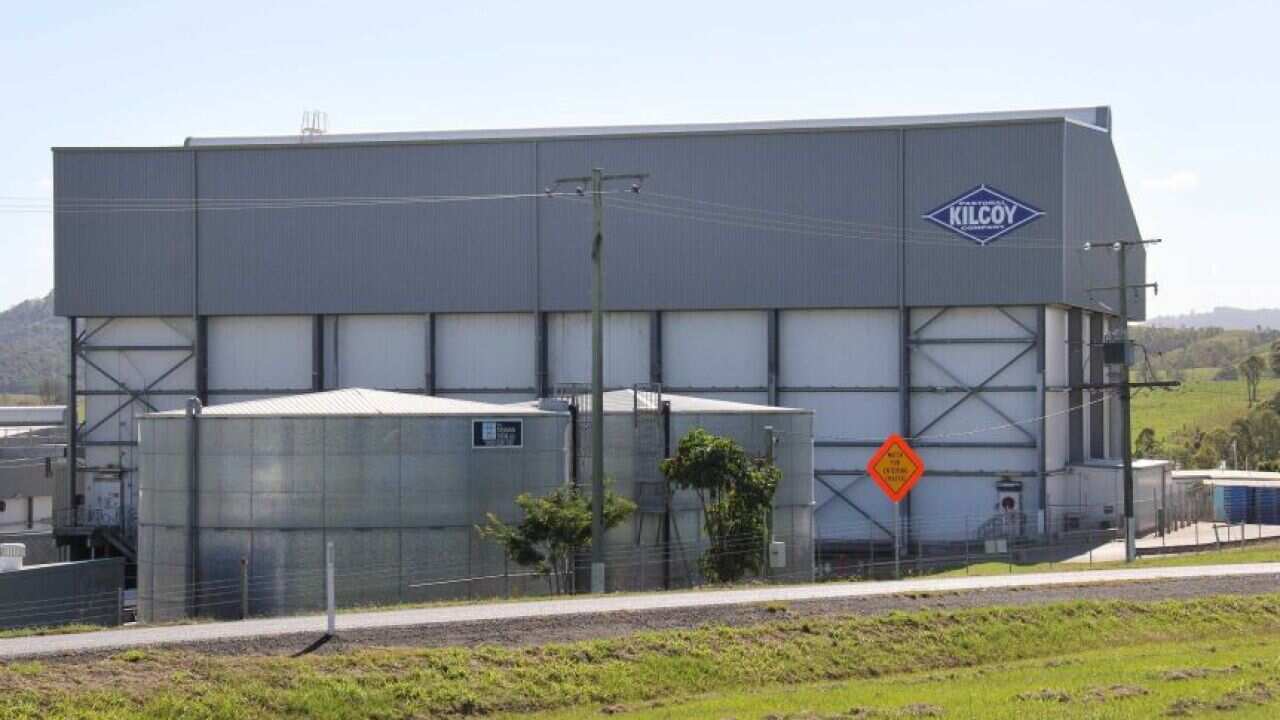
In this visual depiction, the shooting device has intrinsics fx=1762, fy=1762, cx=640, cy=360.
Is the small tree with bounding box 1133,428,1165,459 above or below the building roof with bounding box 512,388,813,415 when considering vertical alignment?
below

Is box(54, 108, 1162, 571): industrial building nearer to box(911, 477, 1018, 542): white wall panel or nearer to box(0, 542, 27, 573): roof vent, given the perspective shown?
box(911, 477, 1018, 542): white wall panel

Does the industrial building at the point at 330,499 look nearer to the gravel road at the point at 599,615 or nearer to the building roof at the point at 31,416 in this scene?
the gravel road at the point at 599,615

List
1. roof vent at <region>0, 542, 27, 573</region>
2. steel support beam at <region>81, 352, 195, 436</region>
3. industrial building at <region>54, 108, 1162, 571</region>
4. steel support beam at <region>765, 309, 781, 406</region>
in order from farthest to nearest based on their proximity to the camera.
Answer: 1. steel support beam at <region>81, 352, 195, 436</region>
2. steel support beam at <region>765, 309, 781, 406</region>
3. industrial building at <region>54, 108, 1162, 571</region>
4. roof vent at <region>0, 542, 27, 573</region>

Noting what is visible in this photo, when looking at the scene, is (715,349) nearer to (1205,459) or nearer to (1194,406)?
(1205,459)

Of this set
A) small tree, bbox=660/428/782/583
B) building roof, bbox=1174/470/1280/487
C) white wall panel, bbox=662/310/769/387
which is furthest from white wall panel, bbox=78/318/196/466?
building roof, bbox=1174/470/1280/487

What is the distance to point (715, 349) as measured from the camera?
6850cm

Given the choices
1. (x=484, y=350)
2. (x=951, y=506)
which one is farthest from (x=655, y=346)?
(x=951, y=506)

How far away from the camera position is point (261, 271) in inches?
2803

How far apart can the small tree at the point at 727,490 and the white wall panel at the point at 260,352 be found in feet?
96.2

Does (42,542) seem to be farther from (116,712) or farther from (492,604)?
(116,712)

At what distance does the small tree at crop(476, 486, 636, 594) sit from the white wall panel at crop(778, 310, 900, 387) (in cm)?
2769

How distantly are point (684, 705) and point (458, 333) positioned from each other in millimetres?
48783

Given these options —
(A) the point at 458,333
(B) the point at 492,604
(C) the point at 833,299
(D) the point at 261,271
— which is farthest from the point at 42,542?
(B) the point at 492,604

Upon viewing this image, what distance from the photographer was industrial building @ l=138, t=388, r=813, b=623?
40562 millimetres
